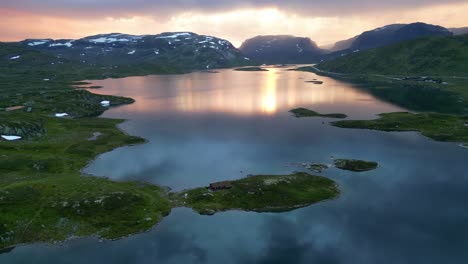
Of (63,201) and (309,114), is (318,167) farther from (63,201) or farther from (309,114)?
(309,114)

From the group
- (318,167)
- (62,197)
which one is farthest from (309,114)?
(62,197)

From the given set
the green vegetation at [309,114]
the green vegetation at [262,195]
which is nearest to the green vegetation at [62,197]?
the green vegetation at [262,195]

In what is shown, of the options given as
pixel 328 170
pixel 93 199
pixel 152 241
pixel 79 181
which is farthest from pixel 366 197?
pixel 79 181

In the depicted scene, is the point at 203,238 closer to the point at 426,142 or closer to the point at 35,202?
the point at 35,202

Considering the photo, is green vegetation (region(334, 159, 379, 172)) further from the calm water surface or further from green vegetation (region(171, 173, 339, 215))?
green vegetation (region(171, 173, 339, 215))

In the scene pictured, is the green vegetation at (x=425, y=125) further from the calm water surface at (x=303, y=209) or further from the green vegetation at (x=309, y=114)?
the green vegetation at (x=309, y=114)
